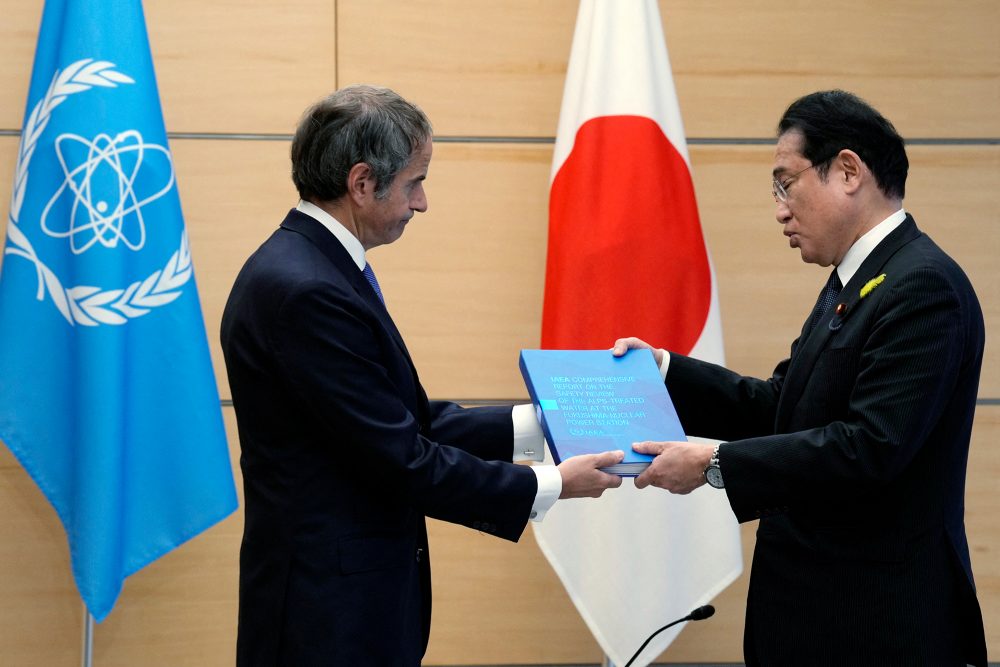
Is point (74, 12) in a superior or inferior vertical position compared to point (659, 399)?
superior

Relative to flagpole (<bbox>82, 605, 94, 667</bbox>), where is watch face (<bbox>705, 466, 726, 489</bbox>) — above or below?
above

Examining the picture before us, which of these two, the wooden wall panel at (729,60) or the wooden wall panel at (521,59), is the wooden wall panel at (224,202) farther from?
the wooden wall panel at (729,60)

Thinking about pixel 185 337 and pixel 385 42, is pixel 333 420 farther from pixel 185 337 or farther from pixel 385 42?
pixel 385 42

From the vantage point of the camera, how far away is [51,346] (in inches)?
119

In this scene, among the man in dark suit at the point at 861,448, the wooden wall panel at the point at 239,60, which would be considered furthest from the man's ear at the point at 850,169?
the wooden wall panel at the point at 239,60

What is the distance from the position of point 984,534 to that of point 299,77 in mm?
2652

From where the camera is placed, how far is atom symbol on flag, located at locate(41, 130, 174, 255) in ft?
9.78

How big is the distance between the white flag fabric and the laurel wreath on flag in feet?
3.80

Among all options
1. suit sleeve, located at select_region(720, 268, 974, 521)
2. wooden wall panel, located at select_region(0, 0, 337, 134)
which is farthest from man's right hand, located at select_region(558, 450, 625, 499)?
wooden wall panel, located at select_region(0, 0, 337, 134)

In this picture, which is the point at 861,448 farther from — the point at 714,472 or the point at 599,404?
the point at 599,404

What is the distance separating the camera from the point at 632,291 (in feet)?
10.3

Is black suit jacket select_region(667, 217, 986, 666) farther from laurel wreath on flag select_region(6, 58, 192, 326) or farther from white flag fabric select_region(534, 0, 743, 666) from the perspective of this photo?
laurel wreath on flag select_region(6, 58, 192, 326)

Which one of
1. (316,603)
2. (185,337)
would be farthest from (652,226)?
(316,603)

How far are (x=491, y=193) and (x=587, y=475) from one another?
1523 millimetres
